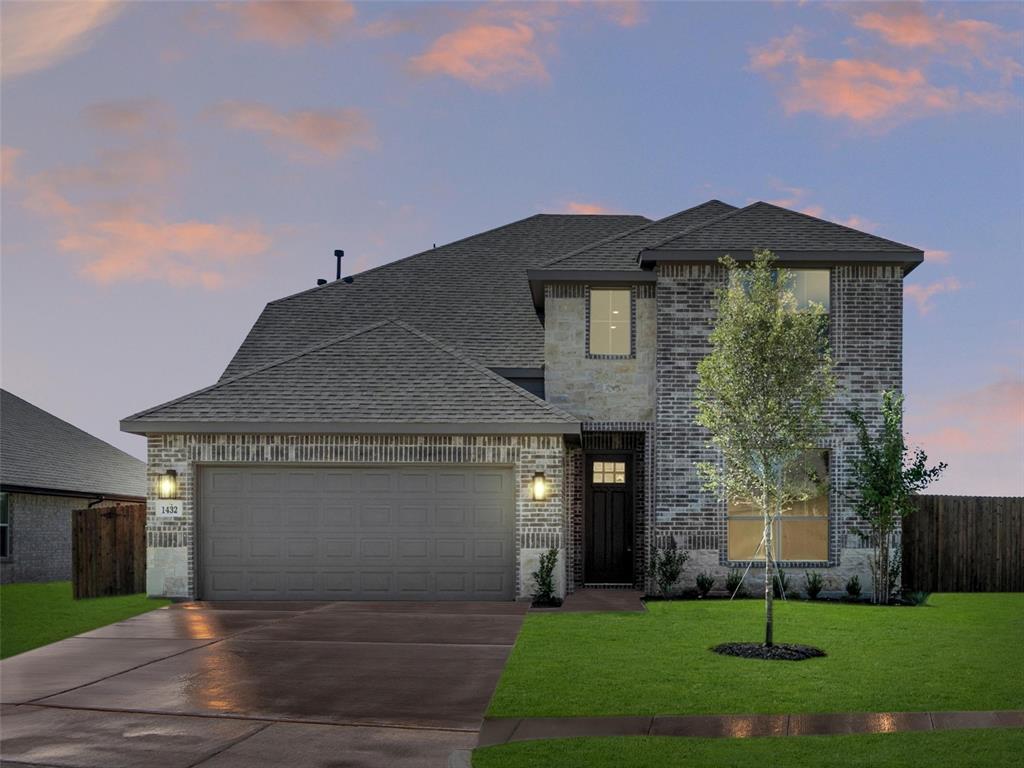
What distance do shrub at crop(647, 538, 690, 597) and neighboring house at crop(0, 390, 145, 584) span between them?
52.8ft

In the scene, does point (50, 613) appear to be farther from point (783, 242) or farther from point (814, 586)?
point (783, 242)

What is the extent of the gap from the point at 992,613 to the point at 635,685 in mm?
10228

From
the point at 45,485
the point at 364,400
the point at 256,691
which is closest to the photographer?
the point at 256,691

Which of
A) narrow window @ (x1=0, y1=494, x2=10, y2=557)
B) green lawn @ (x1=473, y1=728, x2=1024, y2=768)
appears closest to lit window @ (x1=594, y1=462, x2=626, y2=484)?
green lawn @ (x1=473, y1=728, x2=1024, y2=768)

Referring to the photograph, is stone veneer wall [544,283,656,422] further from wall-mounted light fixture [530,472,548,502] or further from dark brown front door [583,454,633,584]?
wall-mounted light fixture [530,472,548,502]

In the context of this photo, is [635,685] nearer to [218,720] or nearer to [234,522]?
[218,720]

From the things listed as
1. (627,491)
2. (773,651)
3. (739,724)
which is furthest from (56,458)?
(739,724)

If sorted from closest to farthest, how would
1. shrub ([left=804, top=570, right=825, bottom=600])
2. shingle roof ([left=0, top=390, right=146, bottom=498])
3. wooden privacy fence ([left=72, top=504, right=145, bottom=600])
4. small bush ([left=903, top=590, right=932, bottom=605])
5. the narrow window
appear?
small bush ([left=903, top=590, right=932, bottom=605]) → shrub ([left=804, top=570, right=825, bottom=600]) → wooden privacy fence ([left=72, top=504, right=145, bottom=600]) → the narrow window → shingle roof ([left=0, top=390, right=146, bottom=498])

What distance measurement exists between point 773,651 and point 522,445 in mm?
7400

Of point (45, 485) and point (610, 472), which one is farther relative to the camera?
point (45, 485)

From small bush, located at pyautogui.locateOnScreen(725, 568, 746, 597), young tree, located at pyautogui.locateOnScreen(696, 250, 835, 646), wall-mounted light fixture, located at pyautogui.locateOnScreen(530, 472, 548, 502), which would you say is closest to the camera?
young tree, located at pyautogui.locateOnScreen(696, 250, 835, 646)

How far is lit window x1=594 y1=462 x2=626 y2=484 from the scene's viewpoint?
22.8 meters

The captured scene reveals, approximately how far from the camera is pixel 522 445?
20.1 m

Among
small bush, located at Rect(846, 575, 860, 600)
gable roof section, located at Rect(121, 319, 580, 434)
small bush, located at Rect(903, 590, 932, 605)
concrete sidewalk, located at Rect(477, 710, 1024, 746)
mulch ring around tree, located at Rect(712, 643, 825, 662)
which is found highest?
gable roof section, located at Rect(121, 319, 580, 434)
